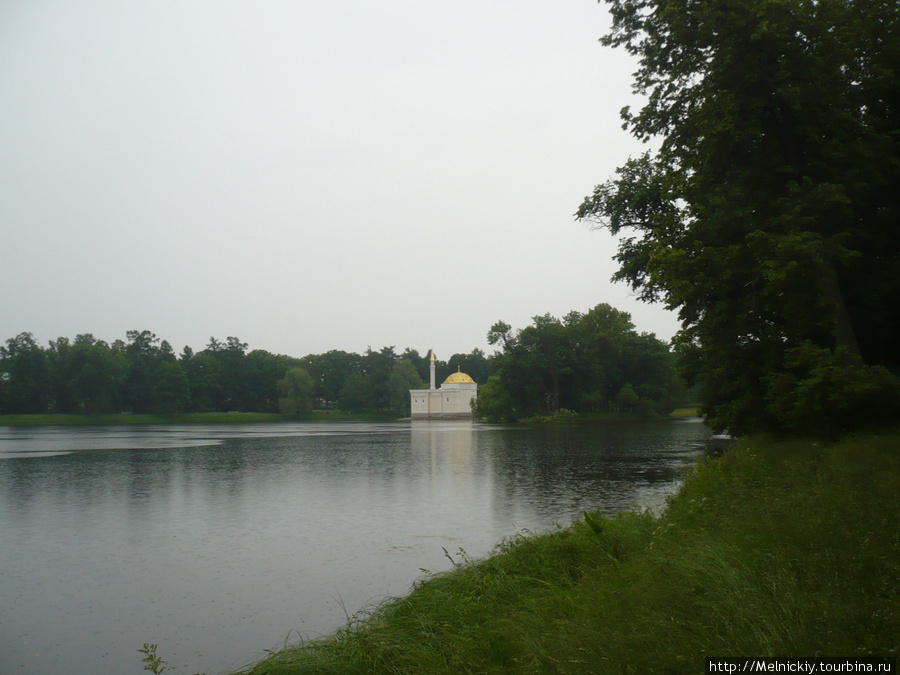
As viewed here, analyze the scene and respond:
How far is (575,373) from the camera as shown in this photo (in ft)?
309

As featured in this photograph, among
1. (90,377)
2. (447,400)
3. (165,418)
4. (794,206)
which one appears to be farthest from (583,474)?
(447,400)

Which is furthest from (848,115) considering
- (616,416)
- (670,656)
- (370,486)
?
(616,416)

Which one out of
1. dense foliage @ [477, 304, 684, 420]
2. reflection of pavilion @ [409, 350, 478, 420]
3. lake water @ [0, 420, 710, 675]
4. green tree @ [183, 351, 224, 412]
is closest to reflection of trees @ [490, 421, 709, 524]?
lake water @ [0, 420, 710, 675]

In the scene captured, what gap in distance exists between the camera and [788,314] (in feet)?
43.4

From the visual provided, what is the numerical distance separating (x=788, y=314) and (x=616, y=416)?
265ft

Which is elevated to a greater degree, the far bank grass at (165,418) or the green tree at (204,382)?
the green tree at (204,382)

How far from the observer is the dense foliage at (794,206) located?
12.7m

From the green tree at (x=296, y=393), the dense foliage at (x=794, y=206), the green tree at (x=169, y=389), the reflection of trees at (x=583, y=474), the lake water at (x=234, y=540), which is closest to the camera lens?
the lake water at (x=234, y=540)

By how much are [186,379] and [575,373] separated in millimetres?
73240

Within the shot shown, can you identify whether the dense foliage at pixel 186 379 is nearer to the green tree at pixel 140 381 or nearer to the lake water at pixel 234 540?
the green tree at pixel 140 381

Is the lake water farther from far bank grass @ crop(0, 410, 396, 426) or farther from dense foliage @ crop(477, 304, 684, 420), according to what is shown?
far bank grass @ crop(0, 410, 396, 426)

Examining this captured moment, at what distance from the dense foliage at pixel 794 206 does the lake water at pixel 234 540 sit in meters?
4.40

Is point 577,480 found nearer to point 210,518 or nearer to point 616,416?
point 210,518

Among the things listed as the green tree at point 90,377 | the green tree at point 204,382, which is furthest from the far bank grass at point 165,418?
the green tree at point 204,382
